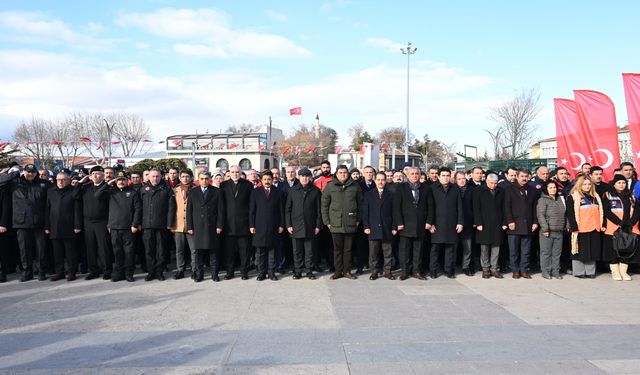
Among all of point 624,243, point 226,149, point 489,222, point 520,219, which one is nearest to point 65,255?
point 489,222

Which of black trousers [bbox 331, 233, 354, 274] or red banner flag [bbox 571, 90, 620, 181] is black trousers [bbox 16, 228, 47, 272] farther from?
red banner flag [bbox 571, 90, 620, 181]

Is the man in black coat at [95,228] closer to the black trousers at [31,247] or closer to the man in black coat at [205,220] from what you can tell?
the black trousers at [31,247]

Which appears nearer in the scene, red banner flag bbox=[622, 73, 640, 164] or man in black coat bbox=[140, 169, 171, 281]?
man in black coat bbox=[140, 169, 171, 281]

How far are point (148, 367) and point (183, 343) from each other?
660mm

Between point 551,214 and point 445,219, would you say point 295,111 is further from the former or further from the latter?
point 551,214

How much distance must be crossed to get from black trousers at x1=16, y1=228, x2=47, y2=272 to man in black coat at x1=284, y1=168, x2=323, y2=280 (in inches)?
176

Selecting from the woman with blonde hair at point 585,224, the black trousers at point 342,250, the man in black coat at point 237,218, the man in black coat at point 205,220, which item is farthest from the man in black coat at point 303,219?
the woman with blonde hair at point 585,224

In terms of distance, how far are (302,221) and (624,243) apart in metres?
5.78

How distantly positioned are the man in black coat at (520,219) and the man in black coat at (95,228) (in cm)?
742

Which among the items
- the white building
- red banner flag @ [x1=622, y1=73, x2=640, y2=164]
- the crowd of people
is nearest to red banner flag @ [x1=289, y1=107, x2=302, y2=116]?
the white building

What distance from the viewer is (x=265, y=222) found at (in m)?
8.48

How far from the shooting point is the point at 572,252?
8664 mm

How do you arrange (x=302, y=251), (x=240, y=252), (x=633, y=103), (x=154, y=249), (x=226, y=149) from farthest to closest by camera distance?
(x=226, y=149) → (x=633, y=103) → (x=302, y=251) → (x=240, y=252) → (x=154, y=249)

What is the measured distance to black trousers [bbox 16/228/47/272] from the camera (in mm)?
8469
